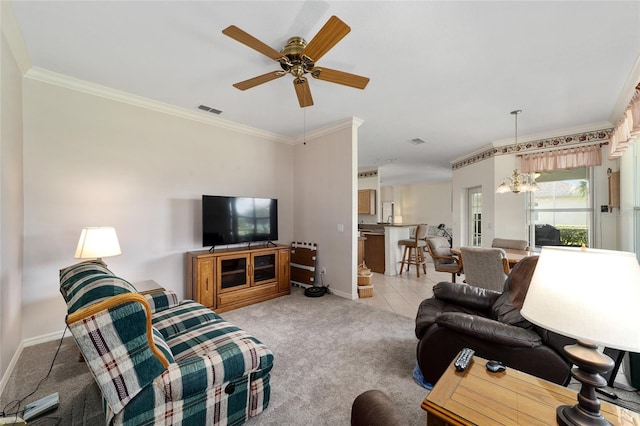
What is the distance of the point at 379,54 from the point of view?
7.39 feet

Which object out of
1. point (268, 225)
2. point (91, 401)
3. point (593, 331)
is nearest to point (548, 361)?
point (593, 331)

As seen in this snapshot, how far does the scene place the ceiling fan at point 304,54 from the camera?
162 centimetres

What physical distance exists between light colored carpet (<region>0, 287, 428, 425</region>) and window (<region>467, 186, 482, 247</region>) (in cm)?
374

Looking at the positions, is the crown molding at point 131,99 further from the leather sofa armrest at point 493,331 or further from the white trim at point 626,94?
the white trim at point 626,94

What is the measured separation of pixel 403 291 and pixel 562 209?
2.98 metres

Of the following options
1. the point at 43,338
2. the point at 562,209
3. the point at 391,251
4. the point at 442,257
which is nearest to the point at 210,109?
the point at 43,338

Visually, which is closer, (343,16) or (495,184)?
(343,16)

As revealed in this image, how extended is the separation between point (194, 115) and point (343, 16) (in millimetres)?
2601

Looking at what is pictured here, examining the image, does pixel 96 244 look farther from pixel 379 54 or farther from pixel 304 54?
pixel 379 54

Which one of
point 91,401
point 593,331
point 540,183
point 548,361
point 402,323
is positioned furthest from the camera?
point 540,183

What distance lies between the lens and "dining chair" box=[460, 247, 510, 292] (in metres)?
3.05

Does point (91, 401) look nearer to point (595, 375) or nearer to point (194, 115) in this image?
point (595, 375)

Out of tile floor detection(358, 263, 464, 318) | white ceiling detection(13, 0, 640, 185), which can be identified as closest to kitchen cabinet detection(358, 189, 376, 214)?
tile floor detection(358, 263, 464, 318)

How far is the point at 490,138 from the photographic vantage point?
4.70 m
